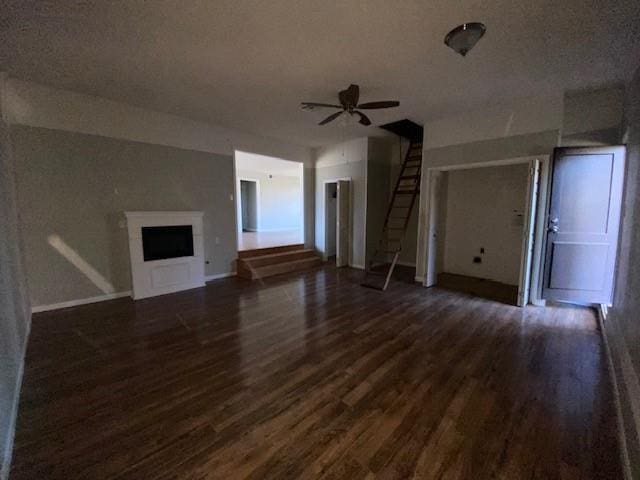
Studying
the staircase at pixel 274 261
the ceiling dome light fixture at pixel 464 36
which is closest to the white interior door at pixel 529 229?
the ceiling dome light fixture at pixel 464 36

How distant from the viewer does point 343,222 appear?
6375 millimetres

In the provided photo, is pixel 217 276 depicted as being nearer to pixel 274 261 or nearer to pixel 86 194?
pixel 274 261

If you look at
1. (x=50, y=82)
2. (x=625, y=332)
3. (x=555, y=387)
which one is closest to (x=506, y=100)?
(x=625, y=332)

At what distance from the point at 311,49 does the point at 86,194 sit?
3719 millimetres

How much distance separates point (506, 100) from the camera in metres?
3.80

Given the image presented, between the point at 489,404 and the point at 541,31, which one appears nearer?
the point at 489,404

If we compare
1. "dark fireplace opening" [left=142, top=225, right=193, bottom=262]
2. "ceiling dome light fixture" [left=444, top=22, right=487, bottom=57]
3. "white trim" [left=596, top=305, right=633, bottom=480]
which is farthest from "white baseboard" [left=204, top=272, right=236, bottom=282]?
"white trim" [left=596, top=305, right=633, bottom=480]

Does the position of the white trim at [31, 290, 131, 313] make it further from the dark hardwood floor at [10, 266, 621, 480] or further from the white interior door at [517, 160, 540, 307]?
the white interior door at [517, 160, 540, 307]

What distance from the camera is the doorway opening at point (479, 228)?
187 inches

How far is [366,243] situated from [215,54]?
4453 mm

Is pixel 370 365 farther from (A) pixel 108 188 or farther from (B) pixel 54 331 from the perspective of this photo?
(A) pixel 108 188

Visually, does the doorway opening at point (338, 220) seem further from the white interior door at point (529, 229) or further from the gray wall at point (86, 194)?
the white interior door at point (529, 229)

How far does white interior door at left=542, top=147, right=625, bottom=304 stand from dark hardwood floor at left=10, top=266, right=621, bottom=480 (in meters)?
0.44

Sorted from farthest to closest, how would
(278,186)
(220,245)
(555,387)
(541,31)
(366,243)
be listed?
(278,186), (366,243), (220,245), (541,31), (555,387)
